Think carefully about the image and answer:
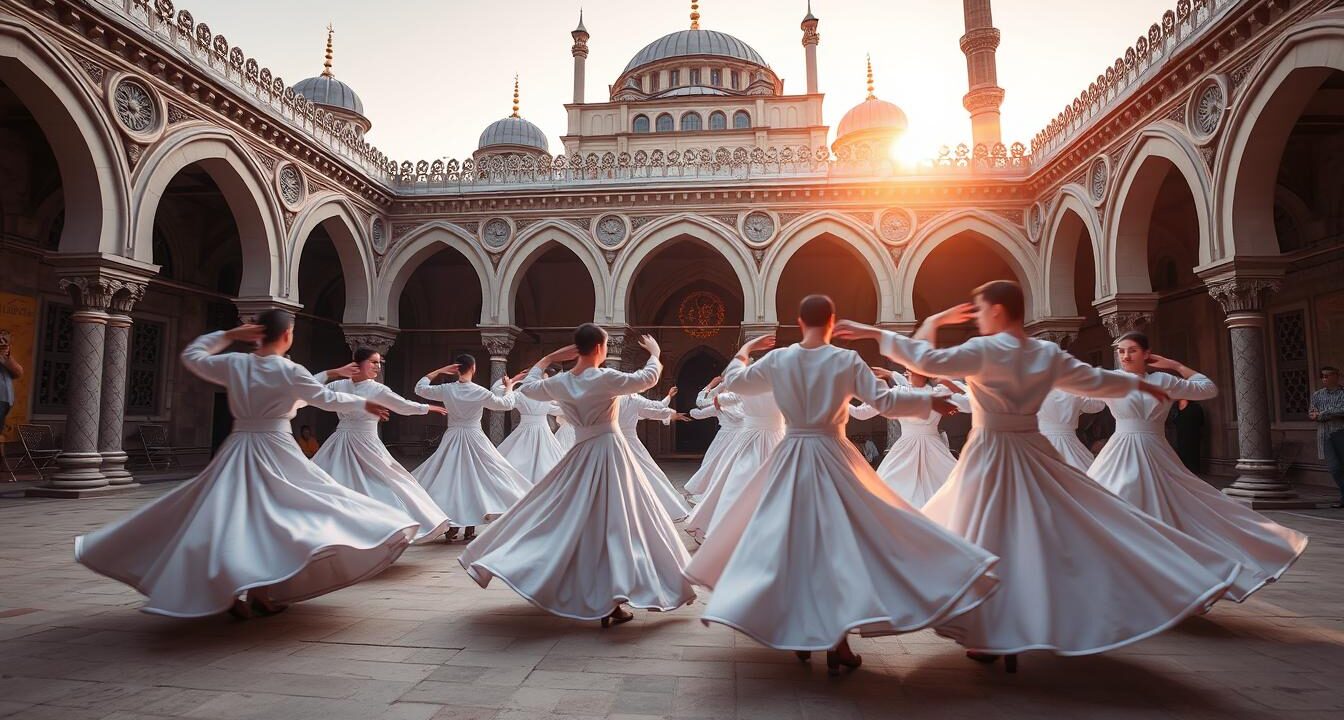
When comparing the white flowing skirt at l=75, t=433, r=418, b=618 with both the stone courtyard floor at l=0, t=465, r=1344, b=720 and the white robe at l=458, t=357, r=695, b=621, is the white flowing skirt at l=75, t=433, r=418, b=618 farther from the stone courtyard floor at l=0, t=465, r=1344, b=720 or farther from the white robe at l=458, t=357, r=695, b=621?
the white robe at l=458, t=357, r=695, b=621

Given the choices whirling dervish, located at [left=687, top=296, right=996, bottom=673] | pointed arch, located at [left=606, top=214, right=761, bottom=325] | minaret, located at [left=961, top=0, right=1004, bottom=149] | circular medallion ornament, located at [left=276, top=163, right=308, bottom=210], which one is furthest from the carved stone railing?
circular medallion ornament, located at [left=276, top=163, right=308, bottom=210]

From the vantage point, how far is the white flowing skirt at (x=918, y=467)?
7289 mm

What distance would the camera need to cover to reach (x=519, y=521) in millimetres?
4270

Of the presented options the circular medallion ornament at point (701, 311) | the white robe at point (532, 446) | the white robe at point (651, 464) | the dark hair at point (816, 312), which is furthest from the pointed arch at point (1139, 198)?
the circular medallion ornament at point (701, 311)

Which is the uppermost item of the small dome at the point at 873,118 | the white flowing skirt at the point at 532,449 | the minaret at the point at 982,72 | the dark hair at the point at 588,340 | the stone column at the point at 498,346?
the small dome at the point at 873,118

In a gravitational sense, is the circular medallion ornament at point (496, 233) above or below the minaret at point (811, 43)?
below

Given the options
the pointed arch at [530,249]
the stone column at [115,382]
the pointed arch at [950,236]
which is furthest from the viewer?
the pointed arch at [530,249]

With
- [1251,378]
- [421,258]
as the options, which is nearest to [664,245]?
[421,258]

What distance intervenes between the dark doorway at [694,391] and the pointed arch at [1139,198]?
12204 mm

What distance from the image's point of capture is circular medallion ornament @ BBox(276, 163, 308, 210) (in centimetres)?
1352

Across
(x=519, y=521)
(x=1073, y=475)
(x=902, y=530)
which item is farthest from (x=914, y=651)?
(x=519, y=521)

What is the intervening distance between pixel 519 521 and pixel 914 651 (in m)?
2.37

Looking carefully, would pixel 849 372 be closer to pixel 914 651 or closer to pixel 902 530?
pixel 902 530

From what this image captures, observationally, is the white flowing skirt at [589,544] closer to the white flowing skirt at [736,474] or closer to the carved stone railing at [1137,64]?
the white flowing skirt at [736,474]
